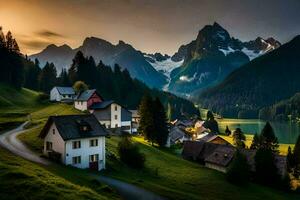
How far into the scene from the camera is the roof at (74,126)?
56109 mm

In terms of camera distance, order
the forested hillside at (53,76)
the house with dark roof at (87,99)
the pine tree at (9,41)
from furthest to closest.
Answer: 1. the pine tree at (9,41)
2. the forested hillside at (53,76)
3. the house with dark roof at (87,99)

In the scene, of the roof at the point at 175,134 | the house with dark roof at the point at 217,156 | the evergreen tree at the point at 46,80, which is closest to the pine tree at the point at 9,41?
the evergreen tree at the point at 46,80

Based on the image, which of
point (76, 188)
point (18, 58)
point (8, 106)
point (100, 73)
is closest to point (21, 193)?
point (76, 188)

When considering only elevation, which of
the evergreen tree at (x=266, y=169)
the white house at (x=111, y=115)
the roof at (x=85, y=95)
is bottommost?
the evergreen tree at (x=266, y=169)

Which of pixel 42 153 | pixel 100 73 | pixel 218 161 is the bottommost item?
pixel 218 161

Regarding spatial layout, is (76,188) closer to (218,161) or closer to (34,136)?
(34,136)

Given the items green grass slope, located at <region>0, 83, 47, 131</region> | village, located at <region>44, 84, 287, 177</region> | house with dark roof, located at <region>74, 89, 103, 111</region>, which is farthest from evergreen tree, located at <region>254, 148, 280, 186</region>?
green grass slope, located at <region>0, 83, 47, 131</region>

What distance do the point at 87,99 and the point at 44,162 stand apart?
61161mm

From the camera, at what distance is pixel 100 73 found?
182 meters

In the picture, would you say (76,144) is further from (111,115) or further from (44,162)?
(111,115)

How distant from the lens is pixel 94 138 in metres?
58.8

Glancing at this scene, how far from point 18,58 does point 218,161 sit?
94.3 meters

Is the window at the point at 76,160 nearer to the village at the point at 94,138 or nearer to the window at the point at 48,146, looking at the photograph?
the village at the point at 94,138

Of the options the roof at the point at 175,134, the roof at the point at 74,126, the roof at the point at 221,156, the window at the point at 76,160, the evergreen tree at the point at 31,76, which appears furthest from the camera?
the evergreen tree at the point at 31,76
